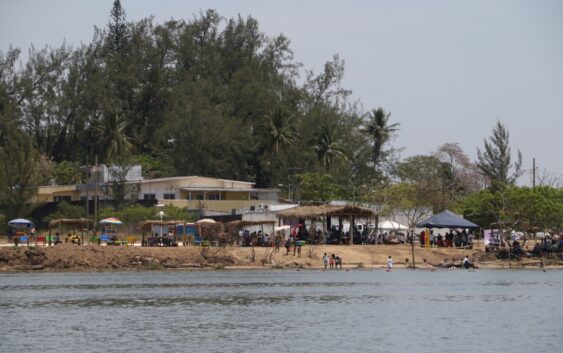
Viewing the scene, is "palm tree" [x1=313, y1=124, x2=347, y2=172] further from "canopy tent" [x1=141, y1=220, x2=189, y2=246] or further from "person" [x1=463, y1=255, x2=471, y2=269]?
"person" [x1=463, y1=255, x2=471, y2=269]

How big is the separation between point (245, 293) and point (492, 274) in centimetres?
1936

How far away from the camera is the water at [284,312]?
3506cm

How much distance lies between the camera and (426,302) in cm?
4794

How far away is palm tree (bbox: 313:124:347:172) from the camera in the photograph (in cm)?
11281

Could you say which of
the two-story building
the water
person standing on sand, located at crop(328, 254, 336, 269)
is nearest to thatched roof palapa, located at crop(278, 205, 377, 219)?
person standing on sand, located at crop(328, 254, 336, 269)

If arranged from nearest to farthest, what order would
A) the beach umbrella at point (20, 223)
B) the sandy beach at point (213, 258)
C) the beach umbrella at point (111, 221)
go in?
the sandy beach at point (213, 258), the beach umbrella at point (111, 221), the beach umbrella at point (20, 223)

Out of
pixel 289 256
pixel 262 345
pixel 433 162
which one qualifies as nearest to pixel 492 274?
pixel 289 256

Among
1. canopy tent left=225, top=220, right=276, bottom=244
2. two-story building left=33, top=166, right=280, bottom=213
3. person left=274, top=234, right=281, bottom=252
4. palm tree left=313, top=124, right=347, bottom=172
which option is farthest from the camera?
palm tree left=313, top=124, right=347, bottom=172

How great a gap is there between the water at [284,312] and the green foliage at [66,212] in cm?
1980

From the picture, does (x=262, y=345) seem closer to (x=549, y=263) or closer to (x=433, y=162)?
(x=549, y=263)

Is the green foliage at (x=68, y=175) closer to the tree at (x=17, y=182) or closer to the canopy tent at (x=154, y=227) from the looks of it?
the tree at (x=17, y=182)

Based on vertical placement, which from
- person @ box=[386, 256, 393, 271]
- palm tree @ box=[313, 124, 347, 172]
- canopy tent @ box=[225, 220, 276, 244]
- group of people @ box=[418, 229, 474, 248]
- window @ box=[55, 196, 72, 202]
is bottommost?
person @ box=[386, 256, 393, 271]

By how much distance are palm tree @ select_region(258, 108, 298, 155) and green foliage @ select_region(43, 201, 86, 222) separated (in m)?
28.1

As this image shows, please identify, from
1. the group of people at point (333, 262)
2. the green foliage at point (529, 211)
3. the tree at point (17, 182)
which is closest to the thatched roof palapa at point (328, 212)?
the group of people at point (333, 262)
